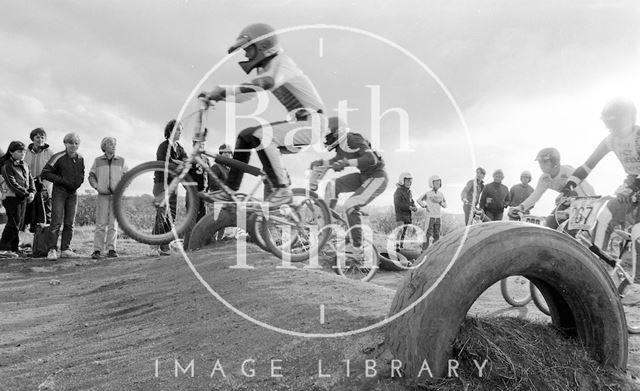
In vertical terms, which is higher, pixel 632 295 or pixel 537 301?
pixel 632 295

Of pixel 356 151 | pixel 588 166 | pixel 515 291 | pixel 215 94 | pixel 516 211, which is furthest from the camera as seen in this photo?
pixel 356 151

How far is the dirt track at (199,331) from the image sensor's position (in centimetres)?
348

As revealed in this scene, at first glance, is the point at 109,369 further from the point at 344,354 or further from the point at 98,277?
the point at 98,277

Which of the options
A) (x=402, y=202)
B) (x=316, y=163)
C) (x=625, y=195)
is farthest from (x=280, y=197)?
(x=402, y=202)

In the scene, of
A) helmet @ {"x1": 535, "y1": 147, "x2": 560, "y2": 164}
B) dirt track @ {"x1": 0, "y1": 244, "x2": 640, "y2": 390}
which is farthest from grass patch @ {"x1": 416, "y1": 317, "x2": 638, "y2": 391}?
helmet @ {"x1": 535, "y1": 147, "x2": 560, "y2": 164}

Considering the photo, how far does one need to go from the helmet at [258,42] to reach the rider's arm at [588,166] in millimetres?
4119

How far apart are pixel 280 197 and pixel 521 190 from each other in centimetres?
805

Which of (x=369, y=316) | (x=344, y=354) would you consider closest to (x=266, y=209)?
(x=369, y=316)

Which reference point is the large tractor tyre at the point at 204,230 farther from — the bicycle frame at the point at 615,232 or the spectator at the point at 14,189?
the bicycle frame at the point at 615,232

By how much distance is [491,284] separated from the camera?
330 cm

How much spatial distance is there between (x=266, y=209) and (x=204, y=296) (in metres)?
1.40

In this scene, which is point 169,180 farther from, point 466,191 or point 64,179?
point 466,191

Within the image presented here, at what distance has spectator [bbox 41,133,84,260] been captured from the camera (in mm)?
10070

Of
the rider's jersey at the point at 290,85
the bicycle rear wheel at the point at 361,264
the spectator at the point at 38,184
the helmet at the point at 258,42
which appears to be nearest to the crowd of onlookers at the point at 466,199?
the bicycle rear wheel at the point at 361,264
